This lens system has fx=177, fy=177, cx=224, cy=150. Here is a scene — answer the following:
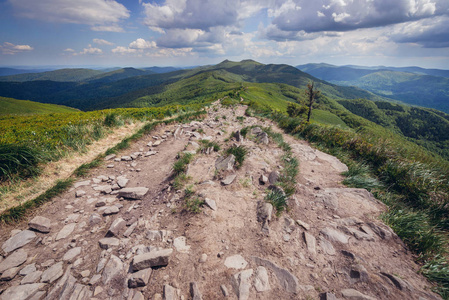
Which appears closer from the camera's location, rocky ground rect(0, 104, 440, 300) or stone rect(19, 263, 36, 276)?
rocky ground rect(0, 104, 440, 300)

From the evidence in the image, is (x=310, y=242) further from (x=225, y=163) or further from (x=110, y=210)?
(x=110, y=210)

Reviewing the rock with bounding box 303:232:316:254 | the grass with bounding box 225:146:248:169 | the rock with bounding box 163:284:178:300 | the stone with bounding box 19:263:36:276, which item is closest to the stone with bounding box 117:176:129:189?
the stone with bounding box 19:263:36:276

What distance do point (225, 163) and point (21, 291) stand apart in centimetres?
558

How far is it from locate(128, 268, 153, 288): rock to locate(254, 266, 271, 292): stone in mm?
2034

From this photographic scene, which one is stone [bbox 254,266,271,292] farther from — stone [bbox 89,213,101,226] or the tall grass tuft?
the tall grass tuft

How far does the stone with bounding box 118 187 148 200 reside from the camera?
19.1 ft

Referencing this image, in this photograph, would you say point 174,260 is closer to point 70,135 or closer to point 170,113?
point 70,135

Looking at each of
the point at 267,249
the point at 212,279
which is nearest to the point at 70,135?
the point at 212,279

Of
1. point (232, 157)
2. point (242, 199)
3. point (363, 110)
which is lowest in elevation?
point (363, 110)

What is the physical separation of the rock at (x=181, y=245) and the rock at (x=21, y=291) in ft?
8.02

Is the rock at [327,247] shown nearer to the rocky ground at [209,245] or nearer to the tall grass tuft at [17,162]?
the rocky ground at [209,245]

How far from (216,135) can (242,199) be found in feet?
22.6

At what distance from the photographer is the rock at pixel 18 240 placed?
4069 millimetres

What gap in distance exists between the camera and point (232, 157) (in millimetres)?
6992
